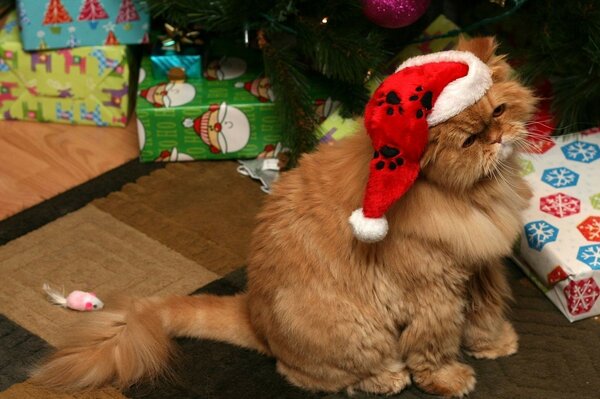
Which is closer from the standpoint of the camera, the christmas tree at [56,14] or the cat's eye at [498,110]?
the cat's eye at [498,110]

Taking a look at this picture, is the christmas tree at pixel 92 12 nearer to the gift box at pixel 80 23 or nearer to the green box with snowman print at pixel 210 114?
the gift box at pixel 80 23

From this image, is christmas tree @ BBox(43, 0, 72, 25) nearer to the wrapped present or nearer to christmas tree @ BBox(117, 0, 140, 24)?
christmas tree @ BBox(117, 0, 140, 24)

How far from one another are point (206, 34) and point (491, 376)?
1.08 metres

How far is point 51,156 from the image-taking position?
198cm

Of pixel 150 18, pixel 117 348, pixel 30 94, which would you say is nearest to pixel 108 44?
pixel 150 18

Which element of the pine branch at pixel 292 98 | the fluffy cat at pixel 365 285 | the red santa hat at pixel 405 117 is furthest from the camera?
the pine branch at pixel 292 98

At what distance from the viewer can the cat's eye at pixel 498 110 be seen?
1114 millimetres

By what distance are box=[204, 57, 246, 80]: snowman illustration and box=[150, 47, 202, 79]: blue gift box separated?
30mm

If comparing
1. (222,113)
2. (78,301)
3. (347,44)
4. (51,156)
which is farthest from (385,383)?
(51,156)

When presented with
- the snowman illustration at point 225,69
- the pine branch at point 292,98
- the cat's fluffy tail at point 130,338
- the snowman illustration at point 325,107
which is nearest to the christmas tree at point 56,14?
the snowman illustration at point 225,69

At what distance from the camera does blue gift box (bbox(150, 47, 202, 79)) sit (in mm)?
1898

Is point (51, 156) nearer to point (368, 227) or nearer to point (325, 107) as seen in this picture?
point (325, 107)

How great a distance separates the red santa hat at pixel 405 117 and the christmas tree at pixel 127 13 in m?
1.08

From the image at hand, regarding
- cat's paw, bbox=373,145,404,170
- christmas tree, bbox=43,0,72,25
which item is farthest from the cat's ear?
christmas tree, bbox=43,0,72,25
